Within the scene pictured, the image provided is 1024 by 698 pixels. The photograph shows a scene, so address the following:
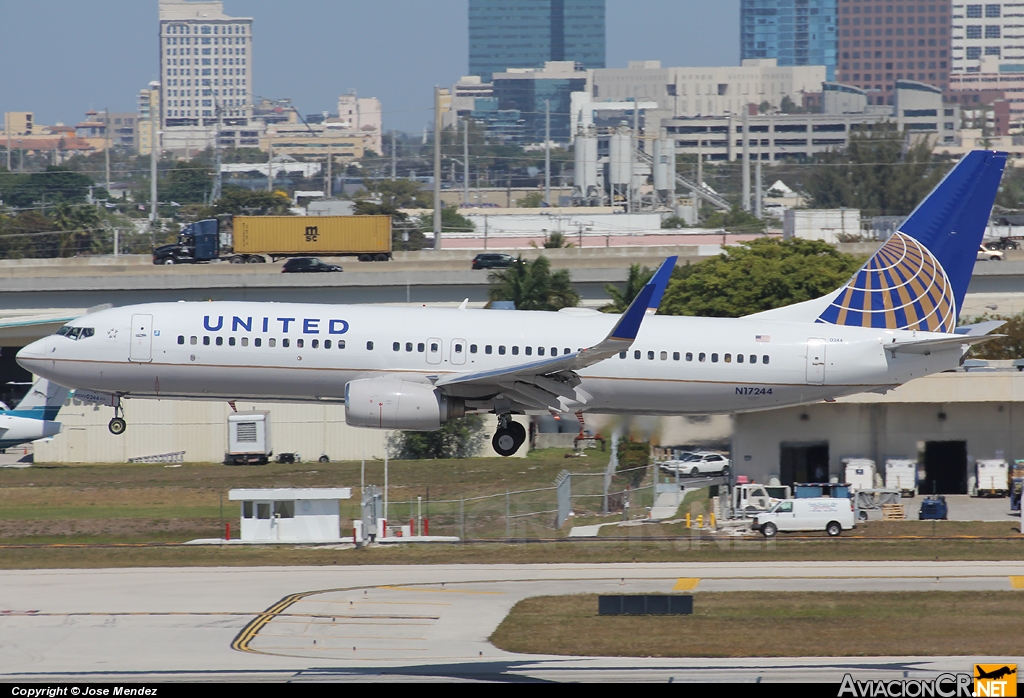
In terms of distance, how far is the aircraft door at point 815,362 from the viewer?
4122 cm

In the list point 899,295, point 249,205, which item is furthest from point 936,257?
point 249,205

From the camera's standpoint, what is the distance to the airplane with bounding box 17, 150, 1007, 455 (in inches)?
1532

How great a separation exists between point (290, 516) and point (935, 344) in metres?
26.0

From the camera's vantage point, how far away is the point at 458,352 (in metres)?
39.7

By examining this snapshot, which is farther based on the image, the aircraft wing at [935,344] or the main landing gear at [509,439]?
the main landing gear at [509,439]

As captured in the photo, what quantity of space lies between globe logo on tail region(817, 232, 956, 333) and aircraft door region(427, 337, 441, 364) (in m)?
12.8

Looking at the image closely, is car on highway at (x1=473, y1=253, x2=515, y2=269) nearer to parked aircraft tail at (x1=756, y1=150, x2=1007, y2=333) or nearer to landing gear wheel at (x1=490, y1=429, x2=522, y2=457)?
parked aircraft tail at (x1=756, y1=150, x2=1007, y2=333)

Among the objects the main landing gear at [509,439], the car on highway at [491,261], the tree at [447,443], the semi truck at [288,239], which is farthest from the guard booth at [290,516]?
the semi truck at [288,239]

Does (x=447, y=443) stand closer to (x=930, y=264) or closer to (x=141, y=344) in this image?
(x=930, y=264)

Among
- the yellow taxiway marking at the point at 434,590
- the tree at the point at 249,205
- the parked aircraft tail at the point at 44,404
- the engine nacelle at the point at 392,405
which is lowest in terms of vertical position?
the yellow taxiway marking at the point at 434,590

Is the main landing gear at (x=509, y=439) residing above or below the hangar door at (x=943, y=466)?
above

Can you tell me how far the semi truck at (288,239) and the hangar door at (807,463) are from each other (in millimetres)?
56346

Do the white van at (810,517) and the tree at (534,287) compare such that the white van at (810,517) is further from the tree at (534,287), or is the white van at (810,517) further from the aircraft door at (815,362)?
the tree at (534,287)

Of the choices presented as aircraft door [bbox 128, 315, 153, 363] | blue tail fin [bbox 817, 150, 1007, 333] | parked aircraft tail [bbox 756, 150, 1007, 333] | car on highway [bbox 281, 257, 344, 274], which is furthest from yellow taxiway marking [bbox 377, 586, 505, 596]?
car on highway [bbox 281, 257, 344, 274]
